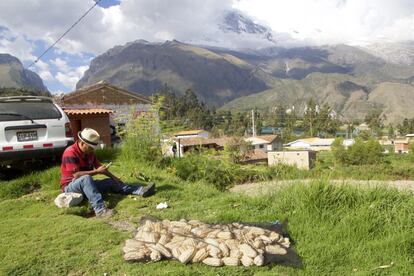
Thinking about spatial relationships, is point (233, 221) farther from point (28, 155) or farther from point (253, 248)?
point (28, 155)

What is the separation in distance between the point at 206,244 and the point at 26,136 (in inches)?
194

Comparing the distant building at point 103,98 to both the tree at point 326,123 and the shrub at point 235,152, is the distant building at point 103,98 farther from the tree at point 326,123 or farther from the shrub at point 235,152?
the tree at point 326,123

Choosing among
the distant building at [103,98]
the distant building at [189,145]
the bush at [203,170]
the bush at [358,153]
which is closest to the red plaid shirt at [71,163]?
the bush at [203,170]

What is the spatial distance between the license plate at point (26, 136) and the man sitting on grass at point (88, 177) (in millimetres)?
1850

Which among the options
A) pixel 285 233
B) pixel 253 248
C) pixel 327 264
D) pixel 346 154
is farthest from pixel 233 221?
pixel 346 154

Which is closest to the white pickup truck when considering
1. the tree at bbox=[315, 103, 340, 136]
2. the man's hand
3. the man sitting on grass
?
the man sitting on grass

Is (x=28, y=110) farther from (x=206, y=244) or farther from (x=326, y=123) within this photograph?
(x=326, y=123)

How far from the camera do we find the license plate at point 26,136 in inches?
297

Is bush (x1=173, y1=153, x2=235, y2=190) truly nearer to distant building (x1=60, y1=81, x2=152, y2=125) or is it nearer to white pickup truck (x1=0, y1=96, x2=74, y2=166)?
white pickup truck (x1=0, y1=96, x2=74, y2=166)

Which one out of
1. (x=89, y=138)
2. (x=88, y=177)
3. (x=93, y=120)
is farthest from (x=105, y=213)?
(x=93, y=120)

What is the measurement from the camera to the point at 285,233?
15.6ft

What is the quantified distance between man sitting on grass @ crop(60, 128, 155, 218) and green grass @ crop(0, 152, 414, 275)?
19 centimetres

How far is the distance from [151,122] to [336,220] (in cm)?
559

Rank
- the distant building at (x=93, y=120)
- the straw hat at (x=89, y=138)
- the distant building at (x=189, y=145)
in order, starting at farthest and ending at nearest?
the distant building at (x=93, y=120), the distant building at (x=189, y=145), the straw hat at (x=89, y=138)
